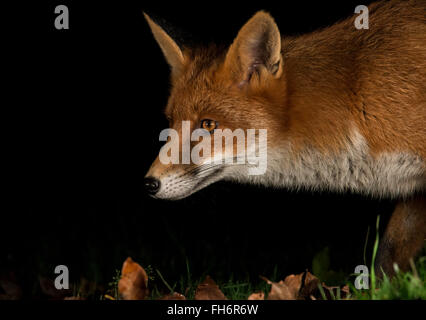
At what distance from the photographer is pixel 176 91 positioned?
12.5ft

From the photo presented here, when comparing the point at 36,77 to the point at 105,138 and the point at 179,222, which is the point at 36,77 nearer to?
the point at 105,138

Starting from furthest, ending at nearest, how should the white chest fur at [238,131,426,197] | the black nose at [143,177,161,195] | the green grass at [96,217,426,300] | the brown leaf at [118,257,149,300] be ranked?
1. the white chest fur at [238,131,426,197]
2. the black nose at [143,177,161,195]
3. the brown leaf at [118,257,149,300]
4. the green grass at [96,217,426,300]

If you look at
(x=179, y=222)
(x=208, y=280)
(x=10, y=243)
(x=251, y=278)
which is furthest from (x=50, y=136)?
(x=208, y=280)

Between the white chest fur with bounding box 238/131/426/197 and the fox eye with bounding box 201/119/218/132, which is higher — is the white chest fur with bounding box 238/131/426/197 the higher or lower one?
the lower one

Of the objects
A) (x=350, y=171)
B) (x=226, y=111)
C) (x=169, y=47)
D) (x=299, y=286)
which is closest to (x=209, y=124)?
(x=226, y=111)

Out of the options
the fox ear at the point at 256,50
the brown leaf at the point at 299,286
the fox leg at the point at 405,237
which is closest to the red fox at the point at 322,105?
the fox ear at the point at 256,50

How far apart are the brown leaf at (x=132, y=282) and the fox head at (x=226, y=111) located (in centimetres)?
45

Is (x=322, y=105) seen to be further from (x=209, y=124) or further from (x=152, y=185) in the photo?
(x=152, y=185)

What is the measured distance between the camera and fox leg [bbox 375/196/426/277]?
155 inches

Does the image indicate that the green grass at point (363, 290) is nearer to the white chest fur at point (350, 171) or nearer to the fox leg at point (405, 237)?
the fox leg at point (405, 237)

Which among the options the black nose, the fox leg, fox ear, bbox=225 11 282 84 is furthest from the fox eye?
the fox leg

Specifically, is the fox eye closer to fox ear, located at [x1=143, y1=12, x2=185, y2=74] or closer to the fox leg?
fox ear, located at [x1=143, y1=12, x2=185, y2=74]

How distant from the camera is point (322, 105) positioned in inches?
139

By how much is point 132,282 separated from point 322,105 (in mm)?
1588
